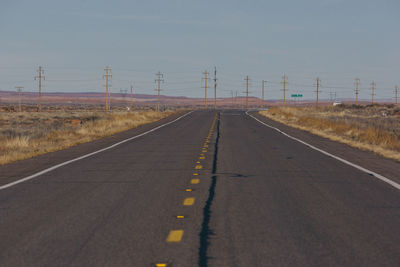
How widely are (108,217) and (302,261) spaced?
2.89 m

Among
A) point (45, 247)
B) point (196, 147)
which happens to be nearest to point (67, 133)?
point (196, 147)

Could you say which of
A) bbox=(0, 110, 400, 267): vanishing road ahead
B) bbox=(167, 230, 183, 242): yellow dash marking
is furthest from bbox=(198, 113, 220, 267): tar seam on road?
bbox=(167, 230, 183, 242): yellow dash marking

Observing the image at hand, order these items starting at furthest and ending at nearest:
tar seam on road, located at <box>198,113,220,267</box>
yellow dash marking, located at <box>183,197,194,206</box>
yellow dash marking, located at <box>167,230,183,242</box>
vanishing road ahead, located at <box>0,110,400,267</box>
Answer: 1. yellow dash marking, located at <box>183,197,194,206</box>
2. yellow dash marking, located at <box>167,230,183,242</box>
3. vanishing road ahead, located at <box>0,110,400,267</box>
4. tar seam on road, located at <box>198,113,220,267</box>

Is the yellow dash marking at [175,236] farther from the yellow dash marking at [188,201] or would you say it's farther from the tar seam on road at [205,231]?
the yellow dash marking at [188,201]

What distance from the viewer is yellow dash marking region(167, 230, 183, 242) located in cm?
532

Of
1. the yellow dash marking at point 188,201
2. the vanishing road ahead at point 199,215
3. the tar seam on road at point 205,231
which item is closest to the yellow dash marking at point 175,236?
the vanishing road ahead at point 199,215

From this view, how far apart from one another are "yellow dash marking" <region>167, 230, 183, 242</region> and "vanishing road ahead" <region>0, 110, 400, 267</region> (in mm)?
23

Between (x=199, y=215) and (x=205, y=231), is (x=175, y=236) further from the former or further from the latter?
(x=199, y=215)

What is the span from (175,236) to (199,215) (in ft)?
3.53

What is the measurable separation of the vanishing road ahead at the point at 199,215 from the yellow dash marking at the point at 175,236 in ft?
0.07

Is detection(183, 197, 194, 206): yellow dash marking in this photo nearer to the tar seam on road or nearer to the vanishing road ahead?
the vanishing road ahead

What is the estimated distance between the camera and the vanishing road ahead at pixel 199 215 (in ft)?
15.7

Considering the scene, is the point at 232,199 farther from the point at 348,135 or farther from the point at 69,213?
the point at 348,135

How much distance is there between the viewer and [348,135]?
23922mm
